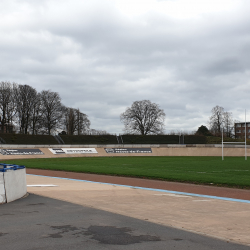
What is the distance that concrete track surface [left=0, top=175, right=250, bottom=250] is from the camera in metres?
5.74

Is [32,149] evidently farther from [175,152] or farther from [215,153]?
[215,153]

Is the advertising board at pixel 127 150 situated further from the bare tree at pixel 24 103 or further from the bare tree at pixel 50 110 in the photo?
the bare tree at pixel 24 103

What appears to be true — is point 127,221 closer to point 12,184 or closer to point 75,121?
point 12,184

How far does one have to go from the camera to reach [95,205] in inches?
393

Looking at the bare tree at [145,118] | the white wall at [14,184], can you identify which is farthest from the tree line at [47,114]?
the white wall at [14,184]

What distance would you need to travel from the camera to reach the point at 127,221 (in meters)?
7.66

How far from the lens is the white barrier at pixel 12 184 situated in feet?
34.1

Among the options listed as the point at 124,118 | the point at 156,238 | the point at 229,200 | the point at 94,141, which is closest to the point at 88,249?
the point at 156,238

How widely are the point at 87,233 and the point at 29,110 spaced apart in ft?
225

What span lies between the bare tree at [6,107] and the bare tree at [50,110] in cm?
750

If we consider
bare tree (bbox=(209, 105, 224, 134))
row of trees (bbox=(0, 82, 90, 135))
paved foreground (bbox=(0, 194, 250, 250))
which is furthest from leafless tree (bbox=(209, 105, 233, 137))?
paved foreground (bbox=(0, 194, 250, 250))

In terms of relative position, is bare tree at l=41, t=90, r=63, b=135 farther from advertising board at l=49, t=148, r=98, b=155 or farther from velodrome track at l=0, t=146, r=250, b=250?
velodrome track at l=0, t=146, r=250, b=250

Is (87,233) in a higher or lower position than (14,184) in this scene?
lower

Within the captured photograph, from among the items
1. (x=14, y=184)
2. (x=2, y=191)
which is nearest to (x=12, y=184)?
(x=14, y=184)
